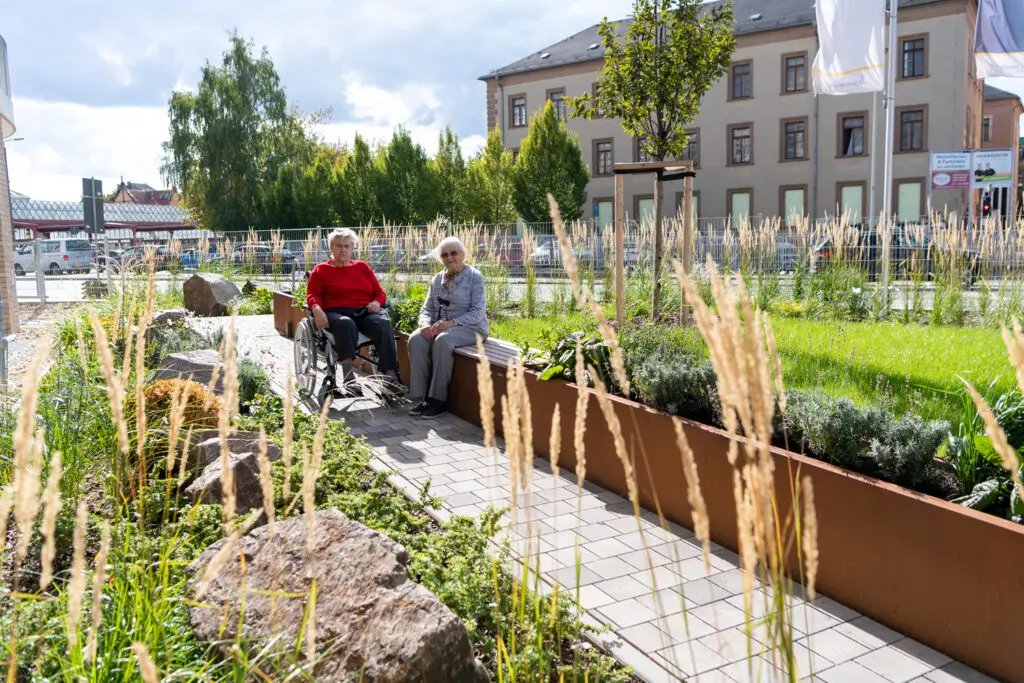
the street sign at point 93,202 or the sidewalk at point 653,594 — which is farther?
the street sign at point 93,202

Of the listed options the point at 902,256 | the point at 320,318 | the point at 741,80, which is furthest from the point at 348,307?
the point at 741,80

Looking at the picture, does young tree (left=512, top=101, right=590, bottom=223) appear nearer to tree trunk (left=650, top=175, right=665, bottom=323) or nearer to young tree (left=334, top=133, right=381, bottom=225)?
young tree (left=334, top=133, right=381, bottom=225)

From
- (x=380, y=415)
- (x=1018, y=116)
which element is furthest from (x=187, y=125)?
(x=1018, y=116)

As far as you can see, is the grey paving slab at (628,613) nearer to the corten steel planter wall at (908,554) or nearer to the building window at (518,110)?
the corten steel planter wall at (908,554)

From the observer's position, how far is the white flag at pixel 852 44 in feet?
35.0

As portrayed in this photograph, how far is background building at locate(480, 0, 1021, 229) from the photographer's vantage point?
2905cm

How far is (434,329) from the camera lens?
21.0 feet

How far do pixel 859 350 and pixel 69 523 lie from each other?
5381 mm

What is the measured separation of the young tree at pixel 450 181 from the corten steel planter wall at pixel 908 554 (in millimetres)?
30588

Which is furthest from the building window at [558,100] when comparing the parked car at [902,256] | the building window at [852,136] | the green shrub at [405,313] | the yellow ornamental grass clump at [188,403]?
the yellow ornamental grass clump at [188,403]

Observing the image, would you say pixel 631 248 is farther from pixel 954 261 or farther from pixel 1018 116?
pixel 1018 116

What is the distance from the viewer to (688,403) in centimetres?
423

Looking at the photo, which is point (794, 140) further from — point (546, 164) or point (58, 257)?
point (58, 257)

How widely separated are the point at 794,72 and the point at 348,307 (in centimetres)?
2936
